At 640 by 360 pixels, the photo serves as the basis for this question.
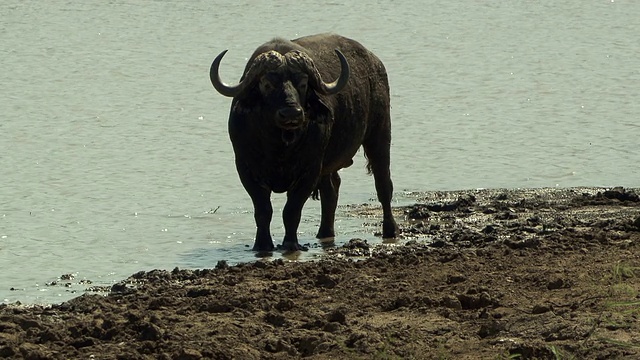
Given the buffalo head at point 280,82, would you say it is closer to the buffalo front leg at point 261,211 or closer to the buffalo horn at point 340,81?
the buffalo horn at point 340,81

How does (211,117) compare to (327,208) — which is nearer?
(327,208)

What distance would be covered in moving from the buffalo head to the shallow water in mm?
1301

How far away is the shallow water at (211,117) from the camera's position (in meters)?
14.6

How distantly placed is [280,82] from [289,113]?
473 mm

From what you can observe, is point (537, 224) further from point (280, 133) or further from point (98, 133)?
point (98, 133)

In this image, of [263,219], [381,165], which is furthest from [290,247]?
[381,165]

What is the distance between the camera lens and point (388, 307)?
405 inches

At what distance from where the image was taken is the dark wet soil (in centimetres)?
896

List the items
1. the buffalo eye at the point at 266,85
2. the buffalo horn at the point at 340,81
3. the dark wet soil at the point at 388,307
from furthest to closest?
the buffalo horn at the point at 340,81, the buffalo eye at the point at 266,85, the dark wet soil at the point at 388,307

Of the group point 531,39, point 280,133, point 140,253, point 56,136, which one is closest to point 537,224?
point 280,133

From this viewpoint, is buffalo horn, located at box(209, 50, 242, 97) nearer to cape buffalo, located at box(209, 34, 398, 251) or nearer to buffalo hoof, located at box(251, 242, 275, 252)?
cape buffalo, located at box(209, 34, 398, 251)

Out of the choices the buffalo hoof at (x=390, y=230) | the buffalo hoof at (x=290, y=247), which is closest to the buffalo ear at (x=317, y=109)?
the buffalo hoof at (x=290, y=247)

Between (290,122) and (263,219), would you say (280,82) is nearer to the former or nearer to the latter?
(290,122)

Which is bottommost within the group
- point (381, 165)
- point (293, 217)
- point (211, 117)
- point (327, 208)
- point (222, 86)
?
point (211, 117)
